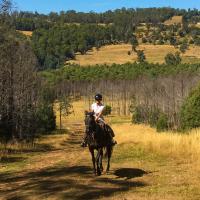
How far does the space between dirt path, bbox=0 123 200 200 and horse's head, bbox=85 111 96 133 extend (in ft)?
5.25

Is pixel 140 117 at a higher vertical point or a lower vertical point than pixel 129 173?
higher

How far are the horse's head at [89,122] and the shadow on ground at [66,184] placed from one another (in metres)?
1.60

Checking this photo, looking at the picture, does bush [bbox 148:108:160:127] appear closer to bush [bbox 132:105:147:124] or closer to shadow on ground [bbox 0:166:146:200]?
bush [bbox 132:105:147:124]

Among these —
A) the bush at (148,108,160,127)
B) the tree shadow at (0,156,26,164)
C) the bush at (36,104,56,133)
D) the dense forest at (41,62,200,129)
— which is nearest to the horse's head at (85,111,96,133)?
the tree shadow at (0,156,26,164)

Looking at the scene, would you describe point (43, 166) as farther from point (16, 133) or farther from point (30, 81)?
point (30, 81)

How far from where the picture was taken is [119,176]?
16375mm

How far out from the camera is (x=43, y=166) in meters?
20.7

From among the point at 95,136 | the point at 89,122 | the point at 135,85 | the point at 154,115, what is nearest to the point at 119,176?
the point at 95,136

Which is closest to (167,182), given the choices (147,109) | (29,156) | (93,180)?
(93,180)

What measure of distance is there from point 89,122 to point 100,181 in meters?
1.84

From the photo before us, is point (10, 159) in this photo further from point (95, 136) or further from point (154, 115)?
point (154, 115)

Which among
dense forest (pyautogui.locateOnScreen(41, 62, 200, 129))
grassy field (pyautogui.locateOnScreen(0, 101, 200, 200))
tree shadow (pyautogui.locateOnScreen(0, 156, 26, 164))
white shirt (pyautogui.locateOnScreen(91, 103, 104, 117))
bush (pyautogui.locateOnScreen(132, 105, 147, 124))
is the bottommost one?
tree shadow (pyautogui.locateOnScreen(0, 156, 26, 164))

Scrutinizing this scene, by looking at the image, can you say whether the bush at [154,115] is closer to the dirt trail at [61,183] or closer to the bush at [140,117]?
the bush at [140,117]

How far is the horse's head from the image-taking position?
1559cm
